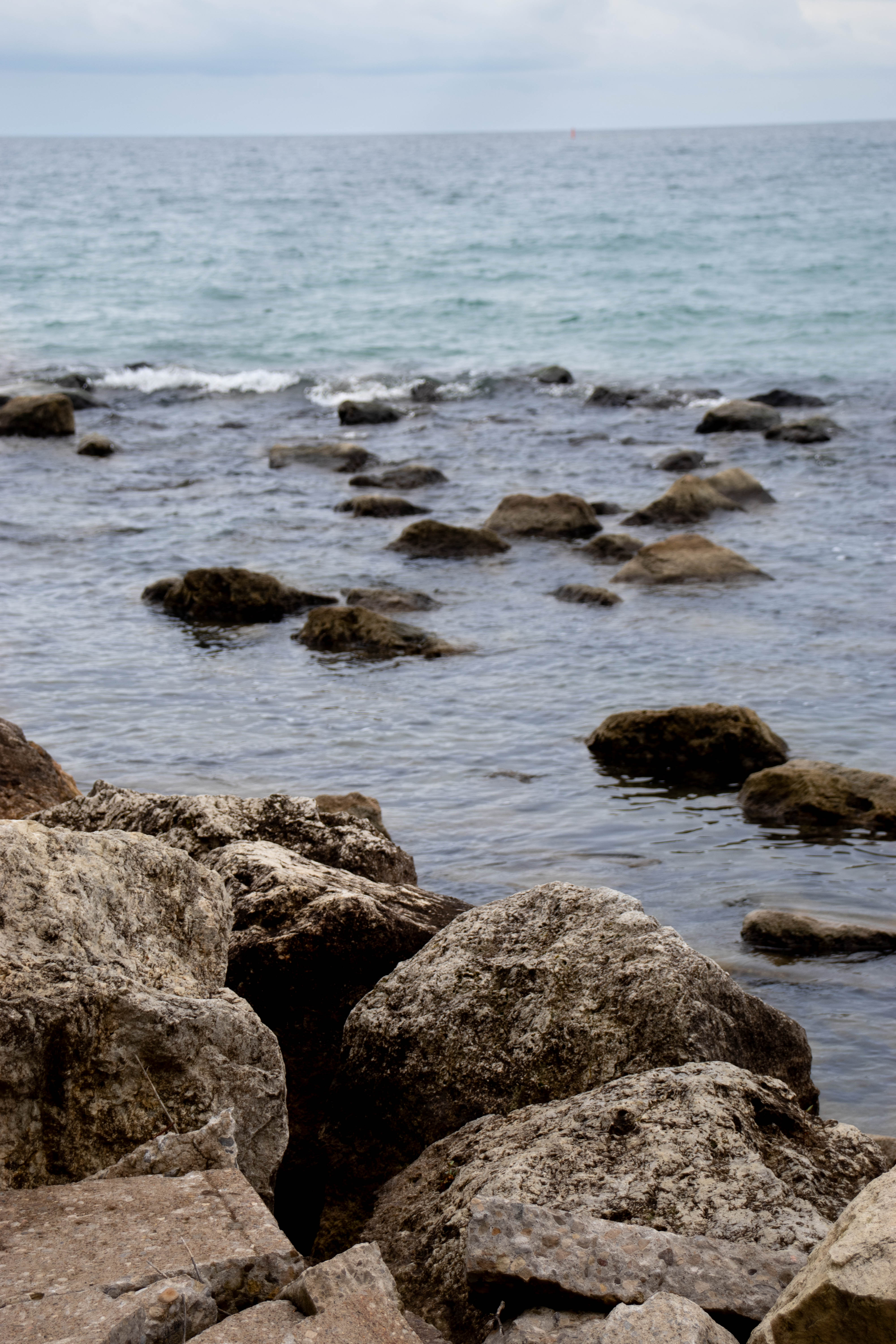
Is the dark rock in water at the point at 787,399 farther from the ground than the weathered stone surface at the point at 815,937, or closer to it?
farther from the ground

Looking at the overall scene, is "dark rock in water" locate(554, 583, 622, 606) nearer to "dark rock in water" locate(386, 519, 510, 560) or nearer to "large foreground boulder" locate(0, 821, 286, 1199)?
"dark rock in water" locate(386, 519, 510, 560)

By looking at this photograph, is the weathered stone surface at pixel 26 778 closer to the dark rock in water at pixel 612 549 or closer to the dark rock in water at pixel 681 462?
the dark rock in water at pixel 612 549

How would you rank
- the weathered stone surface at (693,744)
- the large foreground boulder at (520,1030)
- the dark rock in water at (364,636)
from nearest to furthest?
1. the large foreground boulder at (520,1030)
2. the weathered stone surface at (693,744)
3. the dark rock in water at (364,636)

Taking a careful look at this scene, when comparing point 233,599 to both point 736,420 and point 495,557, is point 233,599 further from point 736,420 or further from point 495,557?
point 736,420

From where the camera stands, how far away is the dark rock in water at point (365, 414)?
2564cm

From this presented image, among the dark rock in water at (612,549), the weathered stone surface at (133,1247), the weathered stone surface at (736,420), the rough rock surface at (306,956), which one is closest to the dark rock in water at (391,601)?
the dark rock in water at (612,549)

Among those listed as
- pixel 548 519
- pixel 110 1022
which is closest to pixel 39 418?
pixel 548 519

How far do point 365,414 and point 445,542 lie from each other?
10552 mm

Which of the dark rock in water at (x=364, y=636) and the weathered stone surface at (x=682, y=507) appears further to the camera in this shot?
the weathered stone surface at (x=682, y=507)

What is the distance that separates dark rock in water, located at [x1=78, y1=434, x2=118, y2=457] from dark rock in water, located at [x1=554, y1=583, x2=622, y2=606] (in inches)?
442

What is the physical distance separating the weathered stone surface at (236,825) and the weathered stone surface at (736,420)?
18.9 metres

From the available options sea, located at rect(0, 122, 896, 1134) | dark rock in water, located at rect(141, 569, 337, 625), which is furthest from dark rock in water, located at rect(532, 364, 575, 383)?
dark rock in water, located at rect(141, 569, 337, 625)

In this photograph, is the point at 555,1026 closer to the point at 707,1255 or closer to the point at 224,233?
the point at 707,1255

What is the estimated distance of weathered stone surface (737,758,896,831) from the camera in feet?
27.9
